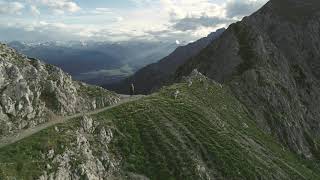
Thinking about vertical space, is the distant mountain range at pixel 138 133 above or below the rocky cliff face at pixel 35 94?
below

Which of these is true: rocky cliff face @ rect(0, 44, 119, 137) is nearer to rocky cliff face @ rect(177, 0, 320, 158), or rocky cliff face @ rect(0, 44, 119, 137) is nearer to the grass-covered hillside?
the grass-covered hillside

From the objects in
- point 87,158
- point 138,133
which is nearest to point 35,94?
point 138,133

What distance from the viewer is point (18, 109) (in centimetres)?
6594

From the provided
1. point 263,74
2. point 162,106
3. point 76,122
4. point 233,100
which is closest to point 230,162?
point 162,106

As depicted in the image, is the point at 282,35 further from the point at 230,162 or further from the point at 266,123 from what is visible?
the point at 230,162

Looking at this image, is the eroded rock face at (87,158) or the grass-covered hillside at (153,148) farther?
the grass-covered hillside at (153,148)

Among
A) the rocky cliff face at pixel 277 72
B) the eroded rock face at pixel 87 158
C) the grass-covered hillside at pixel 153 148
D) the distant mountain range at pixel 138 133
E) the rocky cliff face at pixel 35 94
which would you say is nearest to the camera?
the eroded rock face at pixel 87 158

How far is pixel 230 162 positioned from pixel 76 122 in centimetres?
2313

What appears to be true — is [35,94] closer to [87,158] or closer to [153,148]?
[87,158]

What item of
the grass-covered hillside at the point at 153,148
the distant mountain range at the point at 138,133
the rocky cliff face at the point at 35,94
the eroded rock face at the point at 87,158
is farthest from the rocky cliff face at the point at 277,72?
the eroded rock face at the point at 87,158

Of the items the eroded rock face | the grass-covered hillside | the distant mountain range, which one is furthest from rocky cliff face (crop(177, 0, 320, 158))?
the eroded rock face

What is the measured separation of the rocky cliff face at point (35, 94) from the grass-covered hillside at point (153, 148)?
678 centimetres

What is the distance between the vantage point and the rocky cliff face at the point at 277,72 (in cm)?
12375

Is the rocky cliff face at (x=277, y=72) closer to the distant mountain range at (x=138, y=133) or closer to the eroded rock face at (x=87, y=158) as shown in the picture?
the distant mountain range at (x=138, y=133)
